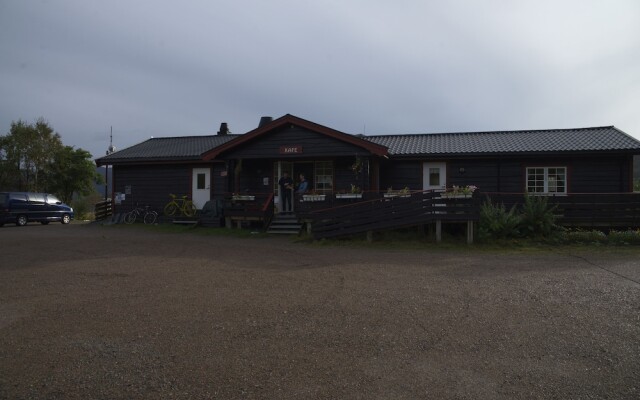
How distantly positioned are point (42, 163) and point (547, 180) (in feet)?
114

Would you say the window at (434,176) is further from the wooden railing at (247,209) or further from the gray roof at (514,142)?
the wooden railing at (247,209)

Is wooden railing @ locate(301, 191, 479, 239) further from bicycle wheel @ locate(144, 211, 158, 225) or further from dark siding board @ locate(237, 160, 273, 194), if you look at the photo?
bicycle wheel @ locate(144, 211, 158, 225)

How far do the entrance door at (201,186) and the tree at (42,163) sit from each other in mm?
20265

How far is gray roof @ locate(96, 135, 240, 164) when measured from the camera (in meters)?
20.6

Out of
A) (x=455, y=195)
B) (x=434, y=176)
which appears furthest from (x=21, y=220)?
(x=455, y=195)

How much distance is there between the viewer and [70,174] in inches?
1401

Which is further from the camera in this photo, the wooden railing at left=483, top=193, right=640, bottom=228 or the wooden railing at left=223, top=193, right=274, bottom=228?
the wooden railing at left=223, top=193, right=274, bottom=228

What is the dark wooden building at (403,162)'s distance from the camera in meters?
16.3

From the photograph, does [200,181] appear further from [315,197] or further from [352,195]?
[352,195]

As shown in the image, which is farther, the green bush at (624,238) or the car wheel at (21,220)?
the car wheel at (21,220)

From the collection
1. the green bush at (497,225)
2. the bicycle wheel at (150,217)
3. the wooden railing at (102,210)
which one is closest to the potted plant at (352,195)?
the green bush at (497,225)

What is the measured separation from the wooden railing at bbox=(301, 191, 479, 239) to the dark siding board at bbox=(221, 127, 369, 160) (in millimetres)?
2829

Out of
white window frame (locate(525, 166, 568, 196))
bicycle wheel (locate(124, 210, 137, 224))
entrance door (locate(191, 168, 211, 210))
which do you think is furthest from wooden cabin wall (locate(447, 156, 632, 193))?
bicycle wheel (locate(124, 210, 137, 224))

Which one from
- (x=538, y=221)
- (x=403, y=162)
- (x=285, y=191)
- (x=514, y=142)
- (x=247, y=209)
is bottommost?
(x=538, y=221)
